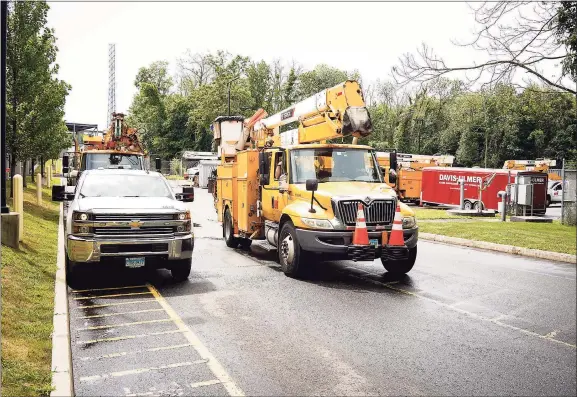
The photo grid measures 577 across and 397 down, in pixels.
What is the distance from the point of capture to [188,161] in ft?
207

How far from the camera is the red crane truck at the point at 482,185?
21578 millimetres

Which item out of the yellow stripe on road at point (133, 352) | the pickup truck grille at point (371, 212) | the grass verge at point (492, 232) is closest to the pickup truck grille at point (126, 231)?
the pickup truck grille at point (371, 212)

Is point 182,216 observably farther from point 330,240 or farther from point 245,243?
point 245,243

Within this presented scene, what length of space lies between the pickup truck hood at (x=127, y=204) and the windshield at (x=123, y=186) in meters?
0.38

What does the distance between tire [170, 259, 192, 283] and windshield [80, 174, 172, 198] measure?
1396mm

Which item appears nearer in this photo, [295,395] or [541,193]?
[295,395]

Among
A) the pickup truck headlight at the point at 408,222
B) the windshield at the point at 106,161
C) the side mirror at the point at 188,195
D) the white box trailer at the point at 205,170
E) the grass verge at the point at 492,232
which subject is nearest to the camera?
the pickup truck headlight at the point at 408,222

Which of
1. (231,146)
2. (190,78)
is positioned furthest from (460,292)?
(190,78)

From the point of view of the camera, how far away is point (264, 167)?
10.3m

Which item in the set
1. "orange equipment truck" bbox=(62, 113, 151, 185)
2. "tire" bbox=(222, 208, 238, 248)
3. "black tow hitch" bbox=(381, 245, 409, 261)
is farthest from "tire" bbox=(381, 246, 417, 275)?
"orange equipment truck" bbox=(62, 113, 151, 185)

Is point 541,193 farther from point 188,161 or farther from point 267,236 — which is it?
point 188,161

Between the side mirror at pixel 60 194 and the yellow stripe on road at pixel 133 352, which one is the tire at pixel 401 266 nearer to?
the yellow stripe on road at pixel 133 352

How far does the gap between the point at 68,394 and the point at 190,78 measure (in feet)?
260

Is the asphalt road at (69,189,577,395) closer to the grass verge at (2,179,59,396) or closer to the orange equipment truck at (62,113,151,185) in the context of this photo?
the grass verge at (2,179,59,396)
